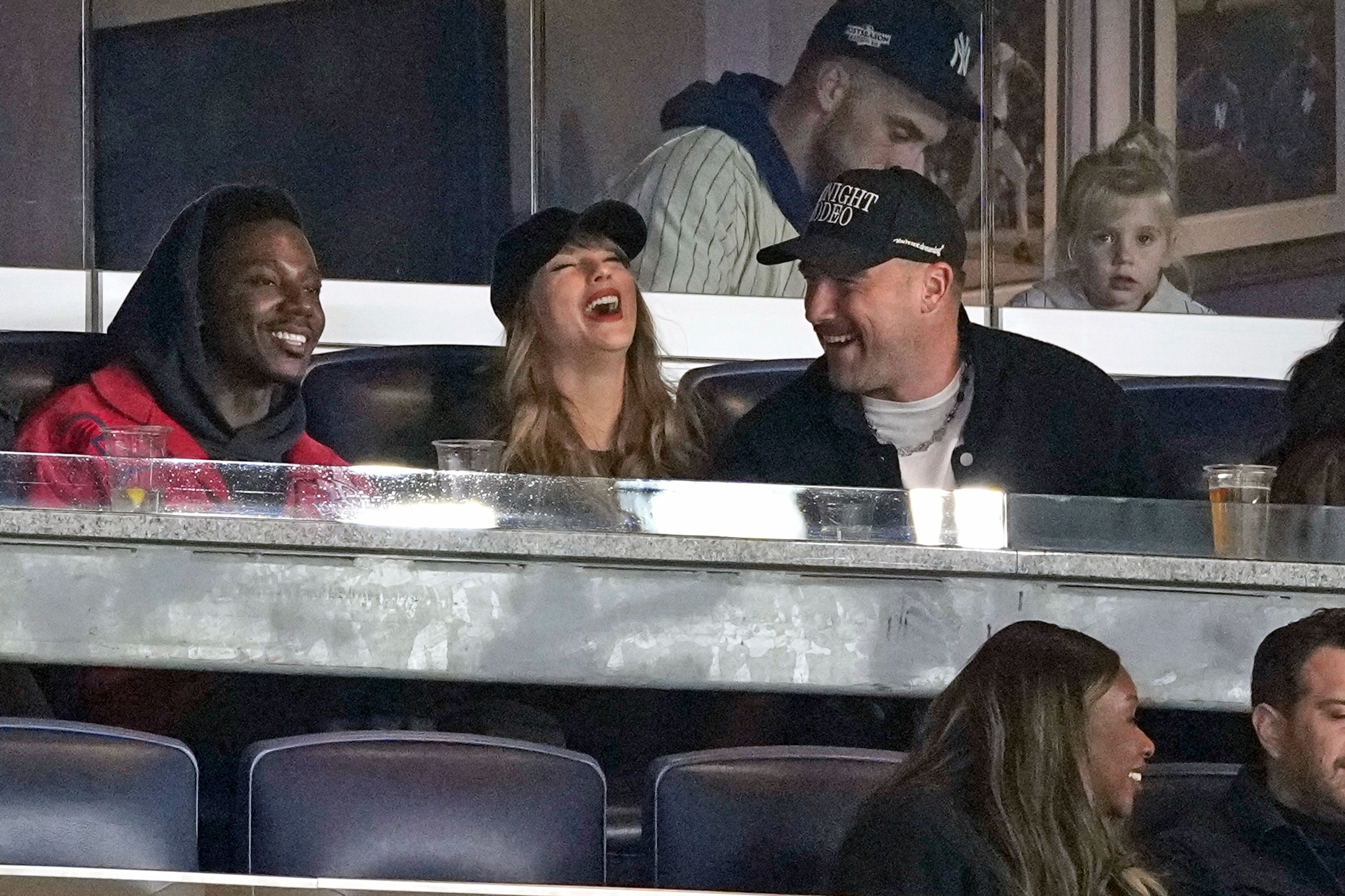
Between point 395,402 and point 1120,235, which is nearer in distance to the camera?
point 395,402

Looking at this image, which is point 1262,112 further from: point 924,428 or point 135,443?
point 135,443

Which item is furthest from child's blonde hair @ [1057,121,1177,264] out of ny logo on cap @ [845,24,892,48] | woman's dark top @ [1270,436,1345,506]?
woman's dark top @ [1270,436,1345,506]

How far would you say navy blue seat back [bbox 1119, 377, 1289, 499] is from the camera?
2623 mm

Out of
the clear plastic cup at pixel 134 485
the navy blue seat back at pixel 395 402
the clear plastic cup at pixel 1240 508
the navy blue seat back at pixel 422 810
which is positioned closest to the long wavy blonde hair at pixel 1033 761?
the clear plastic cup at pixel 1240 508

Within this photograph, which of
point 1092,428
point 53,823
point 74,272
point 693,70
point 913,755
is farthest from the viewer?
point 693,70

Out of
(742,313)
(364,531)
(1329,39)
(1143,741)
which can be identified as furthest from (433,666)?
(1329,39)

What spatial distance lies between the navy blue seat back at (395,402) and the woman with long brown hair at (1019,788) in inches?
37.8

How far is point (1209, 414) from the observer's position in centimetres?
273

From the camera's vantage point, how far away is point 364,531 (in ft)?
5.92

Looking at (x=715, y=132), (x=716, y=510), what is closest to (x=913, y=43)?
(x=715, y=132)

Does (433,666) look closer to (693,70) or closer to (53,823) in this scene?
(53,823)

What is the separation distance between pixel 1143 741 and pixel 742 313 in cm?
198

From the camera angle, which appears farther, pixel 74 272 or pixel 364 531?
pixel 74 272

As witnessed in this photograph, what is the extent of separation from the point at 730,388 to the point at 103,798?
1.24m
